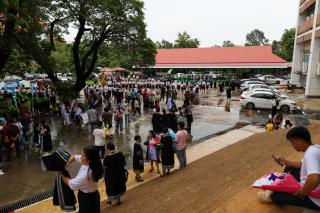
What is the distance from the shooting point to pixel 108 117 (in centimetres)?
1534

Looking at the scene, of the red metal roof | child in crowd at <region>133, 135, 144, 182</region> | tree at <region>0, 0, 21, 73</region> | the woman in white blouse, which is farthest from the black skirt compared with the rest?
the red metal roof

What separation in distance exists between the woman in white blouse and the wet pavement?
466cm

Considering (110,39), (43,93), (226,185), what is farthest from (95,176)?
(110,39)

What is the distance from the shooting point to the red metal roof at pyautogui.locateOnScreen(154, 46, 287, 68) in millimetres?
50253

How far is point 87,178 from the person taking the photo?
4918 mm

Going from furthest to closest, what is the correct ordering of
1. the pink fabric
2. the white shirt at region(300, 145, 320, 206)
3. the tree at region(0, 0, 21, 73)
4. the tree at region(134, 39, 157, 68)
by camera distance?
the tree at region(134, 39, 157, 68) → the tree at region(0, 0, 21, 73) → the pink fabric → the white shirt at region(300, 145, 320, 206)

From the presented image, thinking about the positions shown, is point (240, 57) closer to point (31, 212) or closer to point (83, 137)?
point (83, 137)

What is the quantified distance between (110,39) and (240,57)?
99.9 ft

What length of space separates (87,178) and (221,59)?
50413 mm

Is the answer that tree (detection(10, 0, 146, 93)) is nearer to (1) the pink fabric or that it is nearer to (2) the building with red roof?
(1) the pink fabric

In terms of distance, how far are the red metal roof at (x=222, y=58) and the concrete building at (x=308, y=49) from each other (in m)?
2.99

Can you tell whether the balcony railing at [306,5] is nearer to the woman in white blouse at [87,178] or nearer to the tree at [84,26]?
the tree at [84,26]

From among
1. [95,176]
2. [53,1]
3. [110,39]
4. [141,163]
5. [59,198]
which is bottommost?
[141,163]

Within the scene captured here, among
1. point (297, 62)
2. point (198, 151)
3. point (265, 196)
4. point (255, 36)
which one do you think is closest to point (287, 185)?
point (265, 196)
